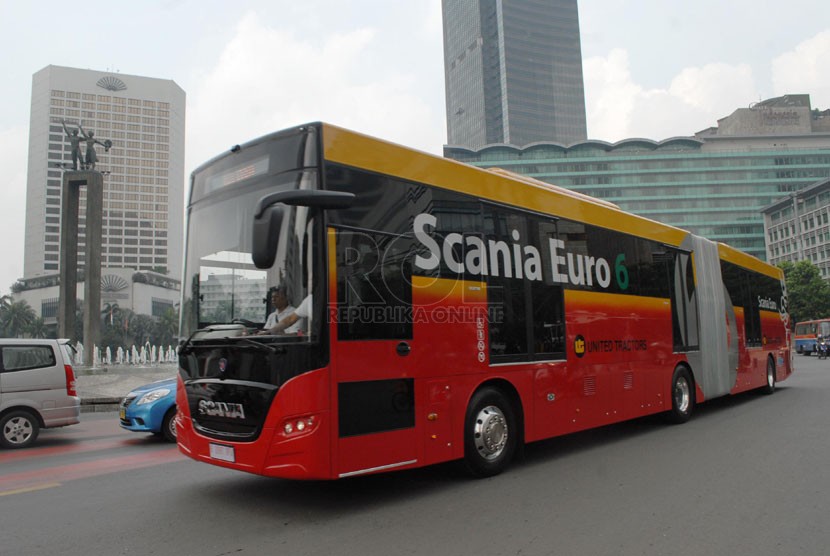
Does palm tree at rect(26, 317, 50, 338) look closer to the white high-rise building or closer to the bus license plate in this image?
the white high-rise building

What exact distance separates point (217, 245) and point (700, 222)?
130 meters

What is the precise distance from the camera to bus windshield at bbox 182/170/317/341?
489 cm

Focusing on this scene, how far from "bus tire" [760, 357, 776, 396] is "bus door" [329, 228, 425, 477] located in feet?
40.4

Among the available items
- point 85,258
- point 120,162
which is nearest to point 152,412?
point 85,258

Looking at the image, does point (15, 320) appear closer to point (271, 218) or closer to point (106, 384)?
point (106, 384)

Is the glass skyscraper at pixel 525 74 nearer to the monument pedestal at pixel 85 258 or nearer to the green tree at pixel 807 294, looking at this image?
the green tree at pixel 807 294

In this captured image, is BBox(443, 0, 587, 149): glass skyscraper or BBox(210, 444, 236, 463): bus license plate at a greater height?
BBox(443, 0, 587, 149): glass skyscraper

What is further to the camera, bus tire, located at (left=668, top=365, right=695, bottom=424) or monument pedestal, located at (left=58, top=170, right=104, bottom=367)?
monument pedestal, located at (left=58, top=170, right=104, bottom=367)

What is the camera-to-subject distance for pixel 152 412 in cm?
902

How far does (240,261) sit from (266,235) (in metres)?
0.81

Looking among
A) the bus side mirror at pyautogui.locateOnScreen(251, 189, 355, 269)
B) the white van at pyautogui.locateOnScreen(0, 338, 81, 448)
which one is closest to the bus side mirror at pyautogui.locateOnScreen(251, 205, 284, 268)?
the bus side mirror at pyautogui.locateOnScreen(251, 189, 355, 269)

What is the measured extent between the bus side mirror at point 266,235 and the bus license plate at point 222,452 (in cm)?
169

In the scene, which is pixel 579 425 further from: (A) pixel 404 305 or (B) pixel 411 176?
(B) pixel 411 176

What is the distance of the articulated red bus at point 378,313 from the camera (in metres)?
4.84
